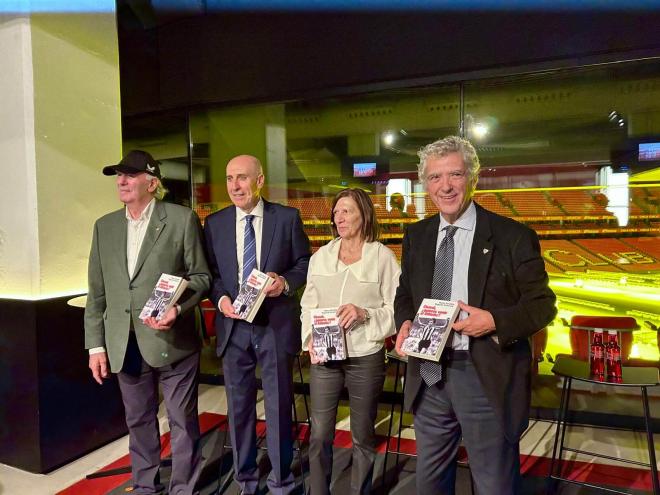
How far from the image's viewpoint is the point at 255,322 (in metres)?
2.42

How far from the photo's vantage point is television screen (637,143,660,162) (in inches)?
187

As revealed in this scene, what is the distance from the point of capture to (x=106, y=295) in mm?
2455

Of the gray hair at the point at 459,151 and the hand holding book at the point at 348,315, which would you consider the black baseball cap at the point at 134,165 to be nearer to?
the hand holding book at the point at 348,315

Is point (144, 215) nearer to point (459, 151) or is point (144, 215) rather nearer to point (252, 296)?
point (252, 296)

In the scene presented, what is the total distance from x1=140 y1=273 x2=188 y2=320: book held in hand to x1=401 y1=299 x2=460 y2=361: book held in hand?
3.58 ft

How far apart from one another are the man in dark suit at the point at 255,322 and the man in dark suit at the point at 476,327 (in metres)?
0.87

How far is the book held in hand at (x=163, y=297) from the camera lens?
84.0 inches

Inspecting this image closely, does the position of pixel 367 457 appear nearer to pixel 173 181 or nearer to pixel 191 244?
pixel 191 244

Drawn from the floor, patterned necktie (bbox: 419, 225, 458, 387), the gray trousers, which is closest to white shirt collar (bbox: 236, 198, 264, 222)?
the gray trousers

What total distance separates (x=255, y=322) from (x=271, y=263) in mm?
310

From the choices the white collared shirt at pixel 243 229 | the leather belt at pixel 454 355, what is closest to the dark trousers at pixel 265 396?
the white collared shirt at pixel 243 229

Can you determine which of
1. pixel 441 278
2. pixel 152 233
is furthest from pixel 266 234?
pixel 441 278

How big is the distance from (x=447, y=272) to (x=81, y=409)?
109 inches

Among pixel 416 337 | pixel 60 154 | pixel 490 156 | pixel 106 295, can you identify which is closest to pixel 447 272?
pixel 416 337
